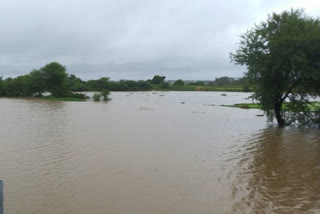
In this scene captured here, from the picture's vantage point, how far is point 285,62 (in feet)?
76.3

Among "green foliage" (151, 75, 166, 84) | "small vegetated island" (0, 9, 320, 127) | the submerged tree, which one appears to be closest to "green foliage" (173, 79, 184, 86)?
"green foliage" (151, 75, 166, 84)

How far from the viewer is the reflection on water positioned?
319 inches

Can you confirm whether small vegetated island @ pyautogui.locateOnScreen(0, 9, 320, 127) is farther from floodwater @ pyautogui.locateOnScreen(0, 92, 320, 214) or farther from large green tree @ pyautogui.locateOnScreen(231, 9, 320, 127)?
floodwater @ pyautogui.locateOnScreen(0, 92, 320, 214)

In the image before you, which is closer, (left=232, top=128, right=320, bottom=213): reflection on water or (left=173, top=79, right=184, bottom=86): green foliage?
(left=232, top=128, right=320, bottom=213): reflection on water

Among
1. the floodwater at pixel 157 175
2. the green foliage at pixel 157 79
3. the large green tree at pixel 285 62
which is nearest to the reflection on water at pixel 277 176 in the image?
the floodwater at pixel 157 175

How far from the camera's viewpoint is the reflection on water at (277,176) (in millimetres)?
8109

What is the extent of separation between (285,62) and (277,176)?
14993mm

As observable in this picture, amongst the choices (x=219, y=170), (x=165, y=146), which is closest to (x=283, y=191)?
(x=219, y=170)

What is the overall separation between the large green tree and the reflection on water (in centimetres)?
672

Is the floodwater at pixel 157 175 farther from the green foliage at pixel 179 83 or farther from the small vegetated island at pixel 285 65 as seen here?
the green foliage at pixel 179 83

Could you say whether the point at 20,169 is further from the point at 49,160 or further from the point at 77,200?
the point at 77,200

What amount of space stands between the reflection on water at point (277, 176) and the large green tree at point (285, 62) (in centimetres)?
672

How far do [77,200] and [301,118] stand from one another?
908 inches

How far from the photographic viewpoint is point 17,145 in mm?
16016
